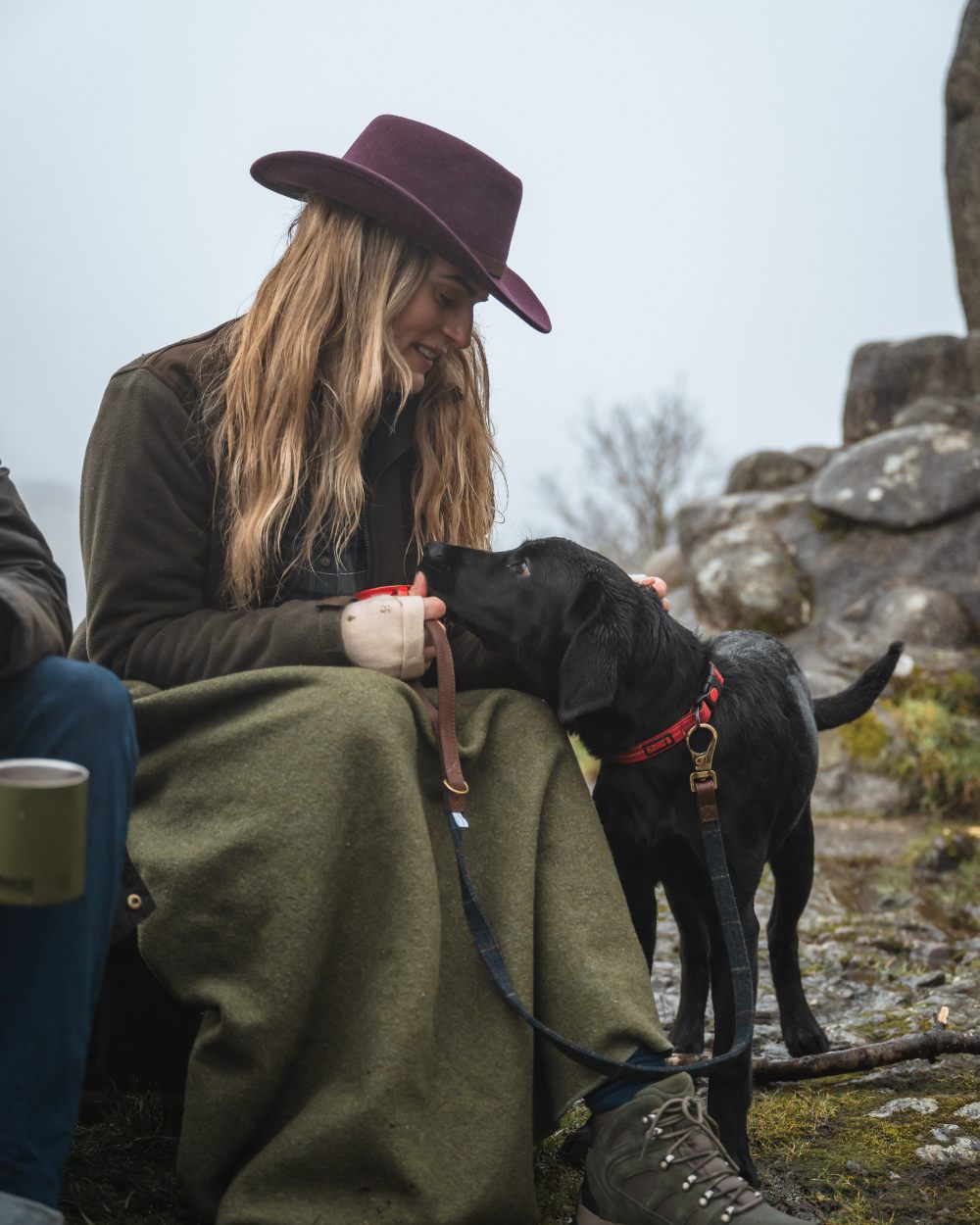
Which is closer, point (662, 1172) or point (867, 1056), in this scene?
point (662, 1172)

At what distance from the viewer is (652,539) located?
19.4 meters

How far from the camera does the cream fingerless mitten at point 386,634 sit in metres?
2.26

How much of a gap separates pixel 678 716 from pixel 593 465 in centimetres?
1846

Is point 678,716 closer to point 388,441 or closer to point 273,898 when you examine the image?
point 388,441

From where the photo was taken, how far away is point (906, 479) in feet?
25.1

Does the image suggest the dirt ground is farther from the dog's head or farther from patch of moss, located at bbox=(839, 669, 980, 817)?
the dog's head

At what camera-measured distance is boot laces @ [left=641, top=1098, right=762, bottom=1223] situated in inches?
74.8

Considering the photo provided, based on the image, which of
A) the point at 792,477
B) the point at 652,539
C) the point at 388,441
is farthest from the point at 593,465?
the point at 388,441

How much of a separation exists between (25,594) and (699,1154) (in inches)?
54.5

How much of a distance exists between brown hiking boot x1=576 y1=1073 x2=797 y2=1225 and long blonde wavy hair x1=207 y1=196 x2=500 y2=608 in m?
1.24

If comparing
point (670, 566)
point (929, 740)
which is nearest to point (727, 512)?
point (670, 566)

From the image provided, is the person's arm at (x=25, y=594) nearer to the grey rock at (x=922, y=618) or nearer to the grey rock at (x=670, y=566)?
the grey rock at (x=922, y=618)

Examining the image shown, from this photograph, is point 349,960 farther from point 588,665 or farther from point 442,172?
point 442,172

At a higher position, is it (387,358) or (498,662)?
(387,358)
